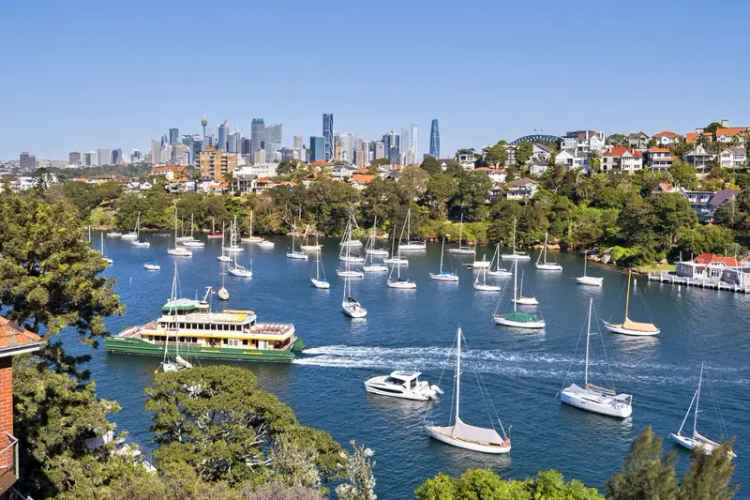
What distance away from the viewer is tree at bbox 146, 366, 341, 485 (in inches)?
500

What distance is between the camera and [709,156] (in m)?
71.3

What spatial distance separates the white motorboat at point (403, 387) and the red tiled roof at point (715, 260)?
28.6 metres

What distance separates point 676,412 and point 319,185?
53009mm

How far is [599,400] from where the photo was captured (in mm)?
21156

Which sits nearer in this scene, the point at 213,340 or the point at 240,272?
the point at 213,340

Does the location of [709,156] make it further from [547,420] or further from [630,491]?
[630,491]

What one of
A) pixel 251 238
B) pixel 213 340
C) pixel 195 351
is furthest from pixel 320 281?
pixel 251 238

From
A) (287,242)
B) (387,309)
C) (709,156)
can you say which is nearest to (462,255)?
(287,242)

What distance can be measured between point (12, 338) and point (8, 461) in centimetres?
91

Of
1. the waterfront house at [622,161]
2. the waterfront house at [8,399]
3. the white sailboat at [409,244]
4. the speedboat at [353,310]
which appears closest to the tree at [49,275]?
the waterfront house at [8,399]

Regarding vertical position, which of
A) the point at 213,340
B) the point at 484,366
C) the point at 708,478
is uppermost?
the point at 708,478

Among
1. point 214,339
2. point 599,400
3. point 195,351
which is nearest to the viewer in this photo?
point 599,400

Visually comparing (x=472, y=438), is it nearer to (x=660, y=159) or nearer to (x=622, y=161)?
(x=660, y=159)

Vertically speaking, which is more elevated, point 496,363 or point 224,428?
point 224,428
